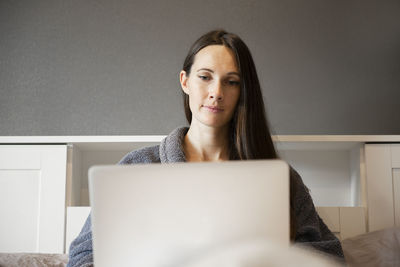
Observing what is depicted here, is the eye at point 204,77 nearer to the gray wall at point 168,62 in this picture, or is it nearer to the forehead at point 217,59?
the forehead at point 217,59

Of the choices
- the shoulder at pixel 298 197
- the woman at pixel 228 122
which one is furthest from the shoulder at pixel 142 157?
the shoulder at pixel 298 197

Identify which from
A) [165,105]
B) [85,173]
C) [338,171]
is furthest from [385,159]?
[85,173]

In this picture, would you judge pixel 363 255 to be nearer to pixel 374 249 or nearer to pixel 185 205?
pixel 374 249

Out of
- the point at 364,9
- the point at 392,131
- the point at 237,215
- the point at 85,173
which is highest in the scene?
the point at 364,9

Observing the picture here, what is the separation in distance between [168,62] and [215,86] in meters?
1.03

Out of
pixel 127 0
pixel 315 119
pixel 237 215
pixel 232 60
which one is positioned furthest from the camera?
pixel 127 0

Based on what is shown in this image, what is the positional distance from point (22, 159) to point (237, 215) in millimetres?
1472

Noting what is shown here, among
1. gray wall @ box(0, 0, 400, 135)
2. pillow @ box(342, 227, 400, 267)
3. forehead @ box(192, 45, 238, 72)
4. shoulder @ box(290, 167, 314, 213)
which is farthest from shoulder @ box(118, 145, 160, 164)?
gray wall @ box(0, 0, 400, 135)

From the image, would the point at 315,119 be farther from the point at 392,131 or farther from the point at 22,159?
the point at 22,159

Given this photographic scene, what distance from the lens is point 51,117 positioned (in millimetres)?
2467

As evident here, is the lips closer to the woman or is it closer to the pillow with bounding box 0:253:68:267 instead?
the woman

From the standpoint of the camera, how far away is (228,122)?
160 centimetres

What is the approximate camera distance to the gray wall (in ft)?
7.90

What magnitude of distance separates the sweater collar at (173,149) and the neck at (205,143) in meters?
0.04
